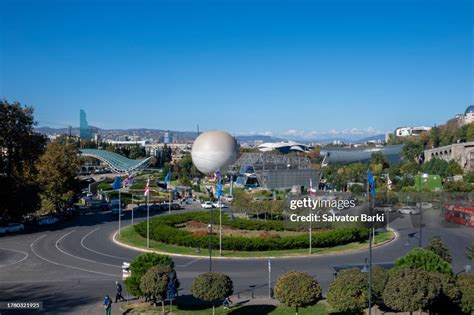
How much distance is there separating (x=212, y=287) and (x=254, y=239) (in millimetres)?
14527

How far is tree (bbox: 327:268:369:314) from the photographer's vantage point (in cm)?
1681

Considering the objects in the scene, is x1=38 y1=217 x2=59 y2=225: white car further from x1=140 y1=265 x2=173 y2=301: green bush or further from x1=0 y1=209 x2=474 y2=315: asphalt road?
x1=140 y1=265 x2=173 y2=301: green bush

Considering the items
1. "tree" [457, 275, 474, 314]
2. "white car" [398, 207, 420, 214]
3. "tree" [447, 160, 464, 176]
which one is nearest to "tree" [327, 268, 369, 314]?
"tree" [457, 275, 474, 314]

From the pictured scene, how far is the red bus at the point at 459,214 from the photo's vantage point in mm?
41013

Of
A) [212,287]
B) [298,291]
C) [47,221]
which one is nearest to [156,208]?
[47,221]

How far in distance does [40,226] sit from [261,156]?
55362 mm

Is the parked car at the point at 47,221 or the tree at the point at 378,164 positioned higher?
the tree at the point at 378,164

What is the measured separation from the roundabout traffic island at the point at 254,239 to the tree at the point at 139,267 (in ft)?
34.5

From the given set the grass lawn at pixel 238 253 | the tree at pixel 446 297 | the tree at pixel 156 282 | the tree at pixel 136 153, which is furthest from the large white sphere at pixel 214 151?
the tree at pixel 446 297

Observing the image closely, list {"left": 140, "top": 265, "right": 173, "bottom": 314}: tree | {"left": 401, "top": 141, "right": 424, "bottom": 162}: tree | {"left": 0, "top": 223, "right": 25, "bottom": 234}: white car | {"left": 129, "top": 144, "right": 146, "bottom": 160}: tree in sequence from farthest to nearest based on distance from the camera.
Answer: {"left": 129, "top": 144, "right": 146, "bottom": 160}: tree
{"left": 401, "top": 141, "right": 424, "bottom": 162}: tree
{"left": 0, "top": 223, "right": 25, "bottom": 234}: white car
{"left": 140, "top": 265, "right": 173, "bottom": 314}: tree

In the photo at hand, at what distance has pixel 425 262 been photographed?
19.5m

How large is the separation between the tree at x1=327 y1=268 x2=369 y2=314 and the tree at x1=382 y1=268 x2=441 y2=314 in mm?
1040

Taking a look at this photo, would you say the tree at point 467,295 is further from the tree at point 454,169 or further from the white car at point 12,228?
the tree at point 454,169

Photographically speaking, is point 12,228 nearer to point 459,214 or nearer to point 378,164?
point 459,214
